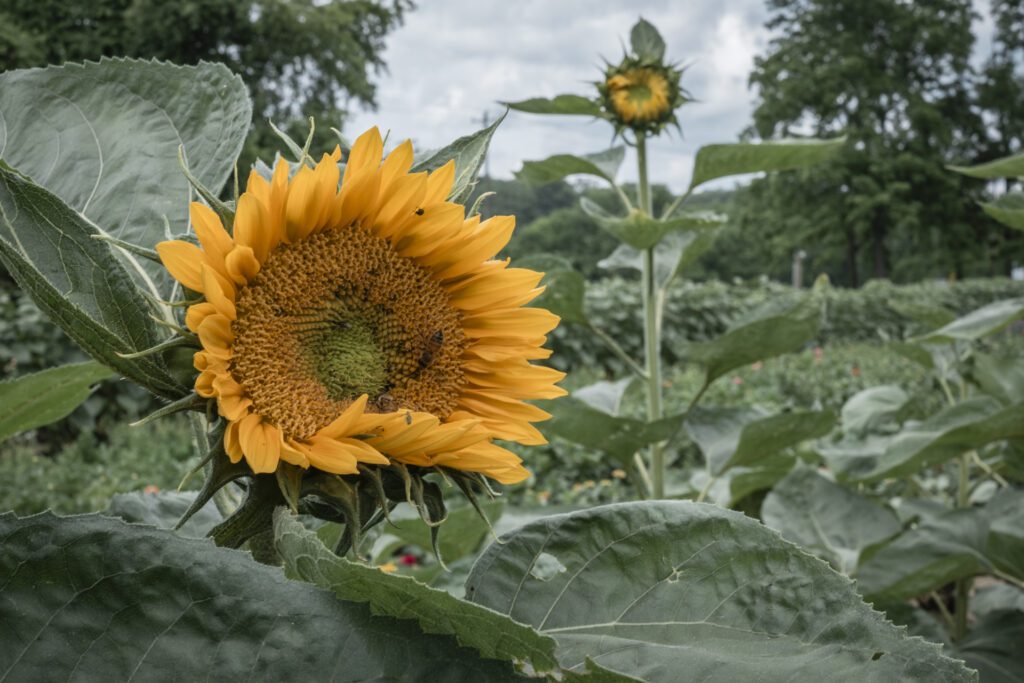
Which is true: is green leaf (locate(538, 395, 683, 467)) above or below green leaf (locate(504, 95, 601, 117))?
below

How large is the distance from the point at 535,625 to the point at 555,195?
53.2 m

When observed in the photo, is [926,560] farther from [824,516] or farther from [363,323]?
[363,323]

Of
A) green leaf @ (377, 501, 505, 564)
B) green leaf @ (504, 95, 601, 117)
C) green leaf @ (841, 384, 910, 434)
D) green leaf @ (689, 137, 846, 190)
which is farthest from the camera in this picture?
green leaf @ (841, 384, 910, 434)

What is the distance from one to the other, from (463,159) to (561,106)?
3.83ft

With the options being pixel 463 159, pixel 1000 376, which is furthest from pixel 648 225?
pixel 463 159

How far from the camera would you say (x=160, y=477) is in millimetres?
5152

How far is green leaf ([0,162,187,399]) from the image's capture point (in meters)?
0.54

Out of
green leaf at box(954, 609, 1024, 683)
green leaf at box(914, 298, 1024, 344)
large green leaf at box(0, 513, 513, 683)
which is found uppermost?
green leaf at box(914, 298, 1024, 344)

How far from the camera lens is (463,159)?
0.67m

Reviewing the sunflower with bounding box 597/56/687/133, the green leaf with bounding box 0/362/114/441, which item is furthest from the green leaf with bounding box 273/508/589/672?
the sunflower with bounding box 597/56/687/133

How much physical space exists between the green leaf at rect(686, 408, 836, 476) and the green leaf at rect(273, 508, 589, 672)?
4.27 ft

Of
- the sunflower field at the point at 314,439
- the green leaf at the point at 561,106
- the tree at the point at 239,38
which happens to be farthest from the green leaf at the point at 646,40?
the tree at the point at 239,38

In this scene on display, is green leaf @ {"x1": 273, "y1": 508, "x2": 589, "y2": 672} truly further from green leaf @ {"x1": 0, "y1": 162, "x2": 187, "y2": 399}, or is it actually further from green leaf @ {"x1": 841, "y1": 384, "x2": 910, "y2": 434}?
green leaf @ {"x1": 841, "y1": 384, "x2": 910, "y2": 434}

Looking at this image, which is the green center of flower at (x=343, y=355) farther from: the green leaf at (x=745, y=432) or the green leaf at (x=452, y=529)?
the green leaf at (x=745, y=432)
